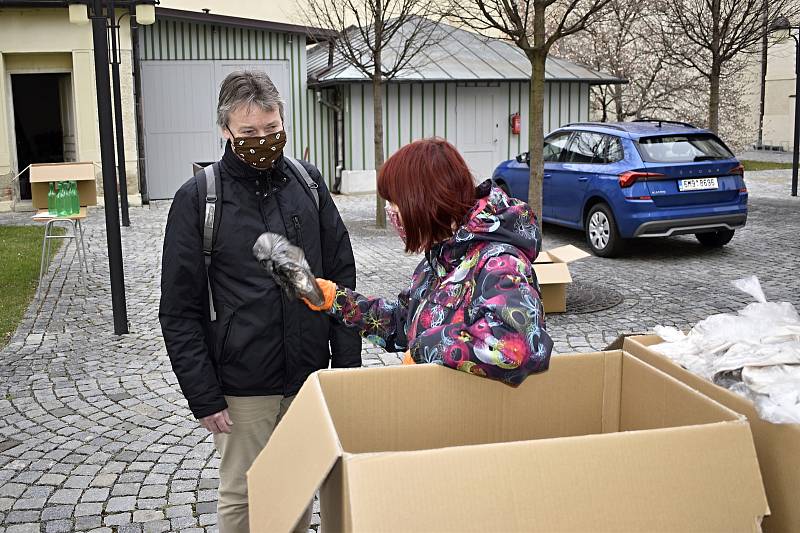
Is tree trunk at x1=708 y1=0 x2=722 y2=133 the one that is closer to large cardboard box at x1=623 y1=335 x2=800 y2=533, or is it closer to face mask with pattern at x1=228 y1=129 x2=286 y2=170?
face mask with pattern at x1=228 y1=129 x2=286 y2=170

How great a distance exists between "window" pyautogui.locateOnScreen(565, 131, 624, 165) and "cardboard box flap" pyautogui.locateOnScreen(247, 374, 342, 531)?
10.0 m

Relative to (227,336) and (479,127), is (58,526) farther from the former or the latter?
(479,127)

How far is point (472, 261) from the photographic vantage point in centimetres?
239

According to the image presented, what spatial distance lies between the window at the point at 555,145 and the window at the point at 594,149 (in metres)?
0.25

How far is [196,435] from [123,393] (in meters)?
1.10

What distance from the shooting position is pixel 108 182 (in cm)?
762

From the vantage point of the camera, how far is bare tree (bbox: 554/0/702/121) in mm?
25312

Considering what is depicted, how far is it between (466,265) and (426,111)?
18.9m

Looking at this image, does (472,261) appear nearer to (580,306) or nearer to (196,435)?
(196,435)

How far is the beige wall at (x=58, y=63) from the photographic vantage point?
17344 mm

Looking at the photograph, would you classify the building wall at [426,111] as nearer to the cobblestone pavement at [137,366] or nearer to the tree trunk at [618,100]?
the tree trunk at [618,100]

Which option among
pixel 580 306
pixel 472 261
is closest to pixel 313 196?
pixel 472 261

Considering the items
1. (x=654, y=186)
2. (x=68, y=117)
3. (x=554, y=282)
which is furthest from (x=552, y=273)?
(x=68, y=117)

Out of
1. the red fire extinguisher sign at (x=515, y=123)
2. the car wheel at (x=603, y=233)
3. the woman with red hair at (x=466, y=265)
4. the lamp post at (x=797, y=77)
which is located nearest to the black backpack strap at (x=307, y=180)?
the woman with red hair at (x=466, y=265)
